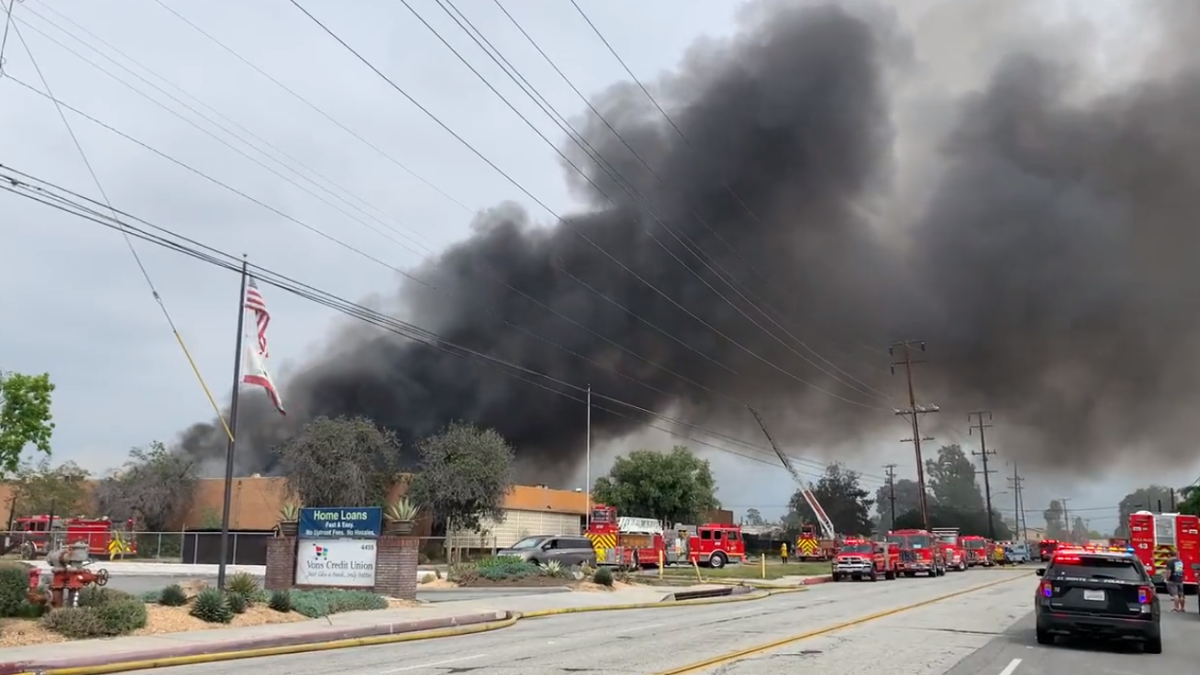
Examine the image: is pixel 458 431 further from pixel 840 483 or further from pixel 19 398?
pixel 840 483

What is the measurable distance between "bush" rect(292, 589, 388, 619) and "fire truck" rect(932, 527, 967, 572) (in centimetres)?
4360

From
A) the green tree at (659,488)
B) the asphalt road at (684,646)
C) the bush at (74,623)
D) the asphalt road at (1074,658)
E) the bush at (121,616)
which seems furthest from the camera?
the green tree at (659,488)

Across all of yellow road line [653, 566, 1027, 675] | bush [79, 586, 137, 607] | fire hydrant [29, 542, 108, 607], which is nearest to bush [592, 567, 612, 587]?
yellow road line [653, 566, 1027, 675]

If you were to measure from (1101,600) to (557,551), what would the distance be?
25478 millimetres

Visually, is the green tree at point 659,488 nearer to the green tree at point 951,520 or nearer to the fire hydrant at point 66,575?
the green tree at point 951,520

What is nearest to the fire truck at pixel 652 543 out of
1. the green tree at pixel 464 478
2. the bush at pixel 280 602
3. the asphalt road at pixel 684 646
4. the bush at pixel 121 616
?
the green tree at pixel 464 478

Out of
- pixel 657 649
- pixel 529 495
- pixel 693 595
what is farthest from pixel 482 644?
pixel 529 495

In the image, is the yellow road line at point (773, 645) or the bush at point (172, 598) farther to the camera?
the bush at point (172, 598)

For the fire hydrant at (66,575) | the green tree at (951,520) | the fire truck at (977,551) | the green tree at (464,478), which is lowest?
the fire truck at (977,551)

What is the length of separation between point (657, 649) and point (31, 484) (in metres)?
65.5

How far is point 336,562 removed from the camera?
21719 millimetres

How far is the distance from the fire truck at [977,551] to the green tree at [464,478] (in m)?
33.1

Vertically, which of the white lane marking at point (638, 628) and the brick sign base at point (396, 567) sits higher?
the brick sign base at point (396, 567)

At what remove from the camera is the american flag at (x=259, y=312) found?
19.8 m
